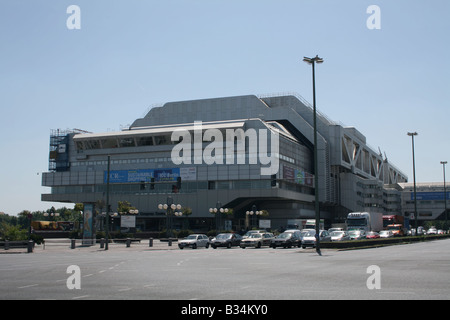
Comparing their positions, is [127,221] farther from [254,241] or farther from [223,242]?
[254,241]

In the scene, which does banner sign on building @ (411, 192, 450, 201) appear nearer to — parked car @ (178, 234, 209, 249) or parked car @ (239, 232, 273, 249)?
parked car @ (239, 232, 273, 249)

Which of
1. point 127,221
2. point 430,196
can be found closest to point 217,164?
point 127,221

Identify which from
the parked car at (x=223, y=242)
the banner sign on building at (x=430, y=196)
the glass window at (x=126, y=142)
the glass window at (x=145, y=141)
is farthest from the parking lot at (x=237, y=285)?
the banner sign on building at (x=430, y=196)

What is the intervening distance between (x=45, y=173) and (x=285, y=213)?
53.1 m

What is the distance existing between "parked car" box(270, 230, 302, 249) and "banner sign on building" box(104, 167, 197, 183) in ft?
176

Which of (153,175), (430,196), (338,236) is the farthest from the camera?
(430,196)

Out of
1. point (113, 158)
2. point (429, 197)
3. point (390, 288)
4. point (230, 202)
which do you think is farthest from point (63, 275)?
point (429, 197)

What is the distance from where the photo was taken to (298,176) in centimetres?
10156

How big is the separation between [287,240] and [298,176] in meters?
58.3

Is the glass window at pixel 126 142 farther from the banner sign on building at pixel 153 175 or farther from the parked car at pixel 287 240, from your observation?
the parked car at pixel 287 240

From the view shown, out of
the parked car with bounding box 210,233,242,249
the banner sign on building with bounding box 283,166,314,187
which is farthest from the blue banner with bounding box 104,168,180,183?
the parked car with bounding box 210,233,242,249
